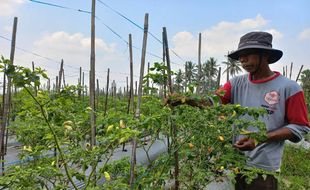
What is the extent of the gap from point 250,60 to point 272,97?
0.23 metres

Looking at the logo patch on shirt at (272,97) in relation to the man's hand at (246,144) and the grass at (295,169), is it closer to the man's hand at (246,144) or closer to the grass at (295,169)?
the man's hand at (246,144)

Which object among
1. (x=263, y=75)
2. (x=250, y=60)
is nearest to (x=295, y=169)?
(x=263, y=75)

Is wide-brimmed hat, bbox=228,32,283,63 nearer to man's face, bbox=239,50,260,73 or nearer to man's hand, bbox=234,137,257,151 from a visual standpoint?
man's face, bbox=239,50,260,73

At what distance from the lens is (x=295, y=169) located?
5.63m

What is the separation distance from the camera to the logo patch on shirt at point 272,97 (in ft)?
5.77

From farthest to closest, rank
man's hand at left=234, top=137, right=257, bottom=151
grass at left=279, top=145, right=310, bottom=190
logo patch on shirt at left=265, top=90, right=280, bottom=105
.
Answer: grass at left=279, top=145, right=310, bottom=190 → logo patch on shirt at left=265, top=90, right=280, bottom=105 → man's hand at left=234, top=137, right=257, bottom=151

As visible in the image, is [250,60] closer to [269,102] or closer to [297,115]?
[269,102]

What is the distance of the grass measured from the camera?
452cm

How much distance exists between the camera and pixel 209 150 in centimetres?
203

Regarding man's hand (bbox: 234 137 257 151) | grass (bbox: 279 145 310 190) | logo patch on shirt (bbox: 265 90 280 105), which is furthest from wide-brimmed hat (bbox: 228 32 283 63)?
grass (bbox: 279 145 310 190)

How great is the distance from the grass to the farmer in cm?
235

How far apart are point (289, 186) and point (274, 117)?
3234 mm

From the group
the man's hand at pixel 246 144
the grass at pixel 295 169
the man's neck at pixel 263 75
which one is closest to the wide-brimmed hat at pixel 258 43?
the man's neck at pixel 263 75

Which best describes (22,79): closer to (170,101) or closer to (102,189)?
(102,189)
